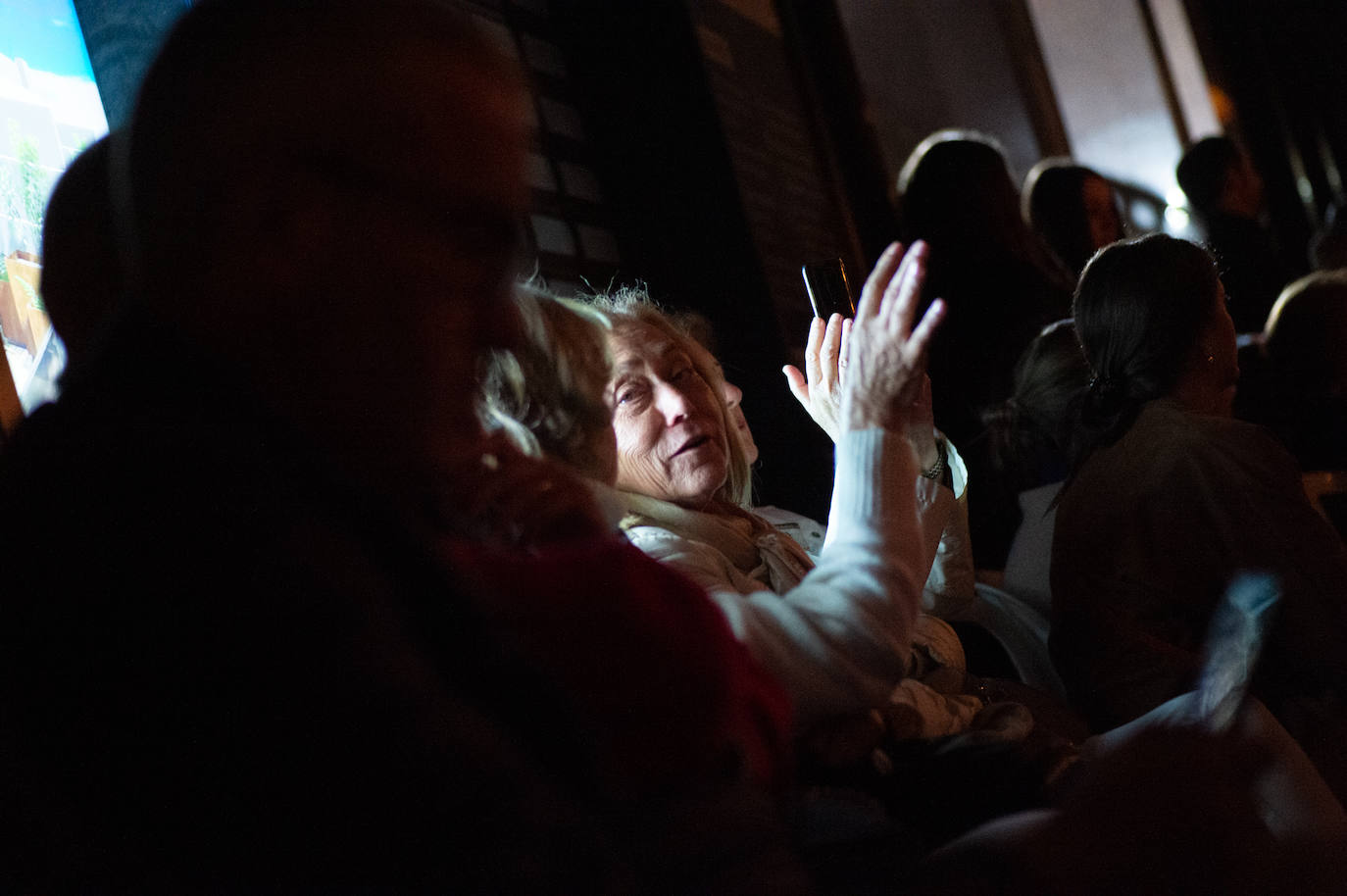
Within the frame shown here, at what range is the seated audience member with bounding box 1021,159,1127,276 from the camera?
12.8 feet

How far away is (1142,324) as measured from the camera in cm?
244

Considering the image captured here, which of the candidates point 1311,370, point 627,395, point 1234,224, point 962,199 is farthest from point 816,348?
point 1234,224

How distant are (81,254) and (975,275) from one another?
2.86 metres

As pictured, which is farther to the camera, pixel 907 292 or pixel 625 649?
pixel 907 292

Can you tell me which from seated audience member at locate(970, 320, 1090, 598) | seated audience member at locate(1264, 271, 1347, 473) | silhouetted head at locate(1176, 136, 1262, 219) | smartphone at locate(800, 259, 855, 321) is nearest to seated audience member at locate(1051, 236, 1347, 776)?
seated audience member at locate(970, 320, 1090, 598)

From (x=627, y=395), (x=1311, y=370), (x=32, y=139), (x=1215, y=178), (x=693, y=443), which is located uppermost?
(x=32, y=139)

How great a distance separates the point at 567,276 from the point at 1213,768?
93.9 inches

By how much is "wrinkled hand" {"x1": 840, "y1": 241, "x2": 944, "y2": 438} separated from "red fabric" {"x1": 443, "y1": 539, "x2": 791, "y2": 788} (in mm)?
370

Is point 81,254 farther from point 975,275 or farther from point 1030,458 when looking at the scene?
point 975,275

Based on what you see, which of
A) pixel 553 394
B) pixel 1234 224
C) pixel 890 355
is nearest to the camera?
pixel 890 355

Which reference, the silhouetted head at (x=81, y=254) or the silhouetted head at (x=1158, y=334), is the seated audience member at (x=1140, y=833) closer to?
the silhouetted head at (x=81, y=254)

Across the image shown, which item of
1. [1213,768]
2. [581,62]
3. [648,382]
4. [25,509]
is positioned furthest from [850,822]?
[581,62]

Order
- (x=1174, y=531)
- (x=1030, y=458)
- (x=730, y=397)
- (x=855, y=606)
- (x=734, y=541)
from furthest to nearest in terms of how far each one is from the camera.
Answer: (x=1030, y=458) → (x=730, y=397) → (x=1174, y=531) → (x=734, y=541) → (x=855, y=606)

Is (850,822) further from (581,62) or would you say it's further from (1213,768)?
(581,62)
